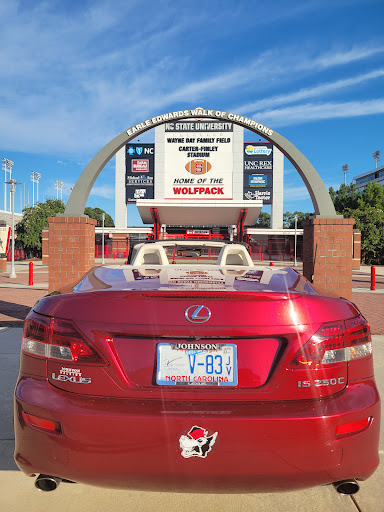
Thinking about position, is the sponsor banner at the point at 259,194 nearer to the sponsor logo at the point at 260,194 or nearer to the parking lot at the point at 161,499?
the sponsor logo at the point at 260,194

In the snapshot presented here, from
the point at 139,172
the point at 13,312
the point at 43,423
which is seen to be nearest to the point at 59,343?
the point at 43,423

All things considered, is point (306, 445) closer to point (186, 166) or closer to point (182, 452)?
point (182, 452)

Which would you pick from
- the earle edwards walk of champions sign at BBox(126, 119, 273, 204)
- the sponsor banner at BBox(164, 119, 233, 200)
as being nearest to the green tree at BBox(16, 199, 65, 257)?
the earle edwards walk of champions sign at BBox(126, 119, 273, 204)

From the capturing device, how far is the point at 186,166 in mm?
50812

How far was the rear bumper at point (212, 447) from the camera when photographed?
1631 millimetres

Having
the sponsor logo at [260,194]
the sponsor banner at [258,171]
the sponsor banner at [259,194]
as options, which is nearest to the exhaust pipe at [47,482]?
the sponsor banner at [258,171]

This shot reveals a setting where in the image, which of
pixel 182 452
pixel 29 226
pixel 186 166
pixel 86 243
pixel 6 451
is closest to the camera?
pixel 182 452

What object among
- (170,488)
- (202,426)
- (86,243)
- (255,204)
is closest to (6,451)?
(170,488)

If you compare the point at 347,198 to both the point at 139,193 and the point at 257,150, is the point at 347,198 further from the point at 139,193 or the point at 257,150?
the point at 139,193

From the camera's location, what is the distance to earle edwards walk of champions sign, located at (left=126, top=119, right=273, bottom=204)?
5003 cm

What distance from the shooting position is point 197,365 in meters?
1.75

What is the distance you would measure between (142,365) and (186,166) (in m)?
50.6

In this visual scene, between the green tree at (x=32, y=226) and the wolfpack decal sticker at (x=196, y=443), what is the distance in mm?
45743

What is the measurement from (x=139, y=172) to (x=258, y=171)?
1604 centimetres
